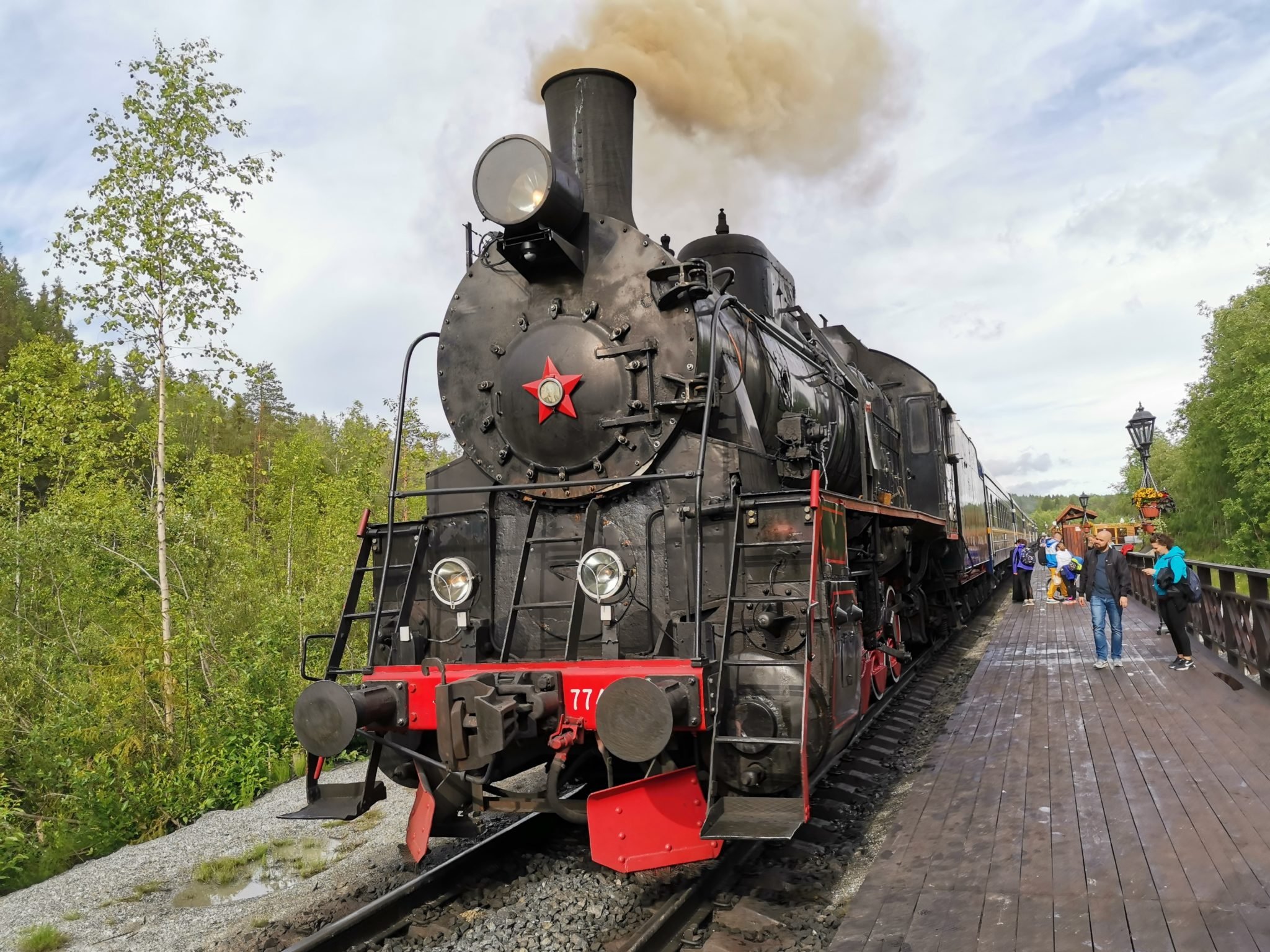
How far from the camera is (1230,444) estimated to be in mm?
33125

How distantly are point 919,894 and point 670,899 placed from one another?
1.12 meters

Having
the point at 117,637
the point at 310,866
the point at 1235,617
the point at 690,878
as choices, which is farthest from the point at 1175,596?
the point at 117,637

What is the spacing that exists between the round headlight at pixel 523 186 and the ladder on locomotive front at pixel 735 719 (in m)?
1.89

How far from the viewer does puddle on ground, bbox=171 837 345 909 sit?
4.82 meters

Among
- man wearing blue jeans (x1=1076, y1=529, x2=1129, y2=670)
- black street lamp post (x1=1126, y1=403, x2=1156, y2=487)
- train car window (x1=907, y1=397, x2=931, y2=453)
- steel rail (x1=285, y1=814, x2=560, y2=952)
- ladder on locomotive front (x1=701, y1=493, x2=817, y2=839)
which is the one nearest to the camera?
ladder on locomotive front (x1=701, y1=493, x2=817, y2=839)

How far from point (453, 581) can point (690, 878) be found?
2.01 m

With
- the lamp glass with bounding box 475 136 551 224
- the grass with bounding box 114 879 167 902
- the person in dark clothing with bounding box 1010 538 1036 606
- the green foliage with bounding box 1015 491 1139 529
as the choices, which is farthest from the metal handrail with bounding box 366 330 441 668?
the green foliage with bounding box 1015 491 1139 529

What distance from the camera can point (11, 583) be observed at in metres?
11.3

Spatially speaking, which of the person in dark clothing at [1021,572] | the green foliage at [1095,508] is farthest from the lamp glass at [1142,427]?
the green foliage at [1095,508]

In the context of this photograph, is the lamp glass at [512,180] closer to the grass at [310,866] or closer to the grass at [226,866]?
the grass at [310,866]

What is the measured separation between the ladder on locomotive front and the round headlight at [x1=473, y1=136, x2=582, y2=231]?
6.21ft

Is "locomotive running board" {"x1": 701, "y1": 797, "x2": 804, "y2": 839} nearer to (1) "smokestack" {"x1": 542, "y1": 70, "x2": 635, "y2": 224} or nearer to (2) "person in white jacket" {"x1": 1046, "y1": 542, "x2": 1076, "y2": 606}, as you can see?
(1) "smokestack" {"x1": 542, "y1": 70, "x2": 635, "y2": 224}

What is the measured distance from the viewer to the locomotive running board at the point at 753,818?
11.2 ft

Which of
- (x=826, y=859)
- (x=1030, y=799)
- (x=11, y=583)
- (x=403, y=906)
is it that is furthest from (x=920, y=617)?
(x=11, y=583)
